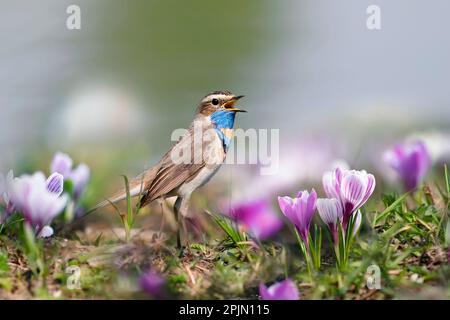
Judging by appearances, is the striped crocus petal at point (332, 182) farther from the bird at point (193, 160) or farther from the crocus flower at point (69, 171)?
the crocus flower at point (69, 171)

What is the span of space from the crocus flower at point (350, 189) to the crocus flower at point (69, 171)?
1.67m

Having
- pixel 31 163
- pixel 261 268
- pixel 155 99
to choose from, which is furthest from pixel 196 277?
pixel 155 99

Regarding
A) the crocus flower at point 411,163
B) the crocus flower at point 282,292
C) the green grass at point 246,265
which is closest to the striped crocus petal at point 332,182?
the green grass at point 246,265

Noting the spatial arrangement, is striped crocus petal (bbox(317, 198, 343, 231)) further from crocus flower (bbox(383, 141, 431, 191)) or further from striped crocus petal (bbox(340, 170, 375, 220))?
crocus flower (bbox(383, 141, 431, 191))

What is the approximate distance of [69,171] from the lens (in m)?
4.81

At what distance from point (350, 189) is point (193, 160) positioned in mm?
1897

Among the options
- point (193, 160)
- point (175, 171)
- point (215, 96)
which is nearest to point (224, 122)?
point (215, 96)

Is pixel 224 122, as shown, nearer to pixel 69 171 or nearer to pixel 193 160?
pixel 193 160

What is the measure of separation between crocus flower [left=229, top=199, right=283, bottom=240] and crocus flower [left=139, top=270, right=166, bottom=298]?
612 millimetres

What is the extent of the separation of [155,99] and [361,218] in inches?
245

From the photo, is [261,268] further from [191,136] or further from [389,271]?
[191,136]

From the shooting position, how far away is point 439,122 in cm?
807

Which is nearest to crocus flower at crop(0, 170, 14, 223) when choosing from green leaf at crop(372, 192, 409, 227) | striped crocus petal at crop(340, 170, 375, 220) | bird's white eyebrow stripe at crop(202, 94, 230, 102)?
striped crocus petal at crop(340, 170, 375, 220)
